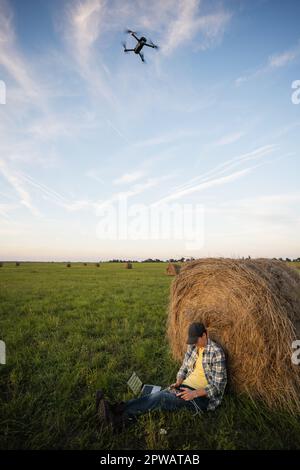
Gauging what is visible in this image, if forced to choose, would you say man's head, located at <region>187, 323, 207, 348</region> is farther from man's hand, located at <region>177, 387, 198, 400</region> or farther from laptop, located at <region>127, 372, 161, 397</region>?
laptop, located at <region>127, 372, 161, 397</region>

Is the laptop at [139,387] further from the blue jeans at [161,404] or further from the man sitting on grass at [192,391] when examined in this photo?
the blue jeans at [161,404]

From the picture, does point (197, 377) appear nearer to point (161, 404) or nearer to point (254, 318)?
point (161, 404)

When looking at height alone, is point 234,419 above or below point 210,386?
below

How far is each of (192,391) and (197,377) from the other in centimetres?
36

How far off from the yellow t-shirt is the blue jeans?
0.28 m

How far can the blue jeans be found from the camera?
4.14 meters

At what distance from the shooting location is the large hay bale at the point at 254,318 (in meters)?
4.36

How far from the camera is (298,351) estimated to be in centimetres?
439

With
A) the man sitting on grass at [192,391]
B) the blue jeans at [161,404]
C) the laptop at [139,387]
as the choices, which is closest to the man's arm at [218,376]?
the man sitting on grass at [192,391]

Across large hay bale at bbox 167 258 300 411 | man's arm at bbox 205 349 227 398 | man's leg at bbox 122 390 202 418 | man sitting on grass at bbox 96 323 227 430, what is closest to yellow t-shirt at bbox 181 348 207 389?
man sitting on grass at bbox 96 323 227 430
